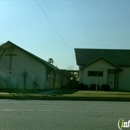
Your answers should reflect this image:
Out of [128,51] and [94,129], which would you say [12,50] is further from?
[94,129]

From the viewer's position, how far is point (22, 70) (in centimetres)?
3197

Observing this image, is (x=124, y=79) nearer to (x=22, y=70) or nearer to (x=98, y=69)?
(x=98, y=69)

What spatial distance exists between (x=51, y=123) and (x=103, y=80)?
92.0ft

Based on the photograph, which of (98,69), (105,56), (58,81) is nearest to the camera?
(98,69)

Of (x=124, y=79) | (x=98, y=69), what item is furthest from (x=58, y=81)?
(x=124, y=79)

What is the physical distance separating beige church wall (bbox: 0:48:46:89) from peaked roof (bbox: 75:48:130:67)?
31.6 feet

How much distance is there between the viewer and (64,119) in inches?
379

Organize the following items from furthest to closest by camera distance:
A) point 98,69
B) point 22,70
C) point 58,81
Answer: point 58,81
point 98,69
point 22,70

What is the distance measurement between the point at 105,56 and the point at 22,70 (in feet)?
50.1

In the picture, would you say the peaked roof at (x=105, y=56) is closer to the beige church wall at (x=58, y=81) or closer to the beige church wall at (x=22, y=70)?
the beige church wall at (x=58, y=81)

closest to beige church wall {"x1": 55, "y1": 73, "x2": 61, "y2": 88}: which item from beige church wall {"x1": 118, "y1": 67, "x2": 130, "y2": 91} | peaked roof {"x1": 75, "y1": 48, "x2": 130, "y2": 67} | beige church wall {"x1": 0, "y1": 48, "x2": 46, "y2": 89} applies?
peaked roof {"x1": 75, "y1": 48, "x2": 130, "y2": 67}

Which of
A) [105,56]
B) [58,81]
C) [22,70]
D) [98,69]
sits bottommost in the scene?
[58,81]

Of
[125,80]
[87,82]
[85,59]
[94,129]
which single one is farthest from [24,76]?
[94,129]

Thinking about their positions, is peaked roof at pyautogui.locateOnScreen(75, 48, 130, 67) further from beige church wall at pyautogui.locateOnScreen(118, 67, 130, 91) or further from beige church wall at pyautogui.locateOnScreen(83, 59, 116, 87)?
beige church wall at pyautogui.locateOnScreen(83, 59, 116, 87)
